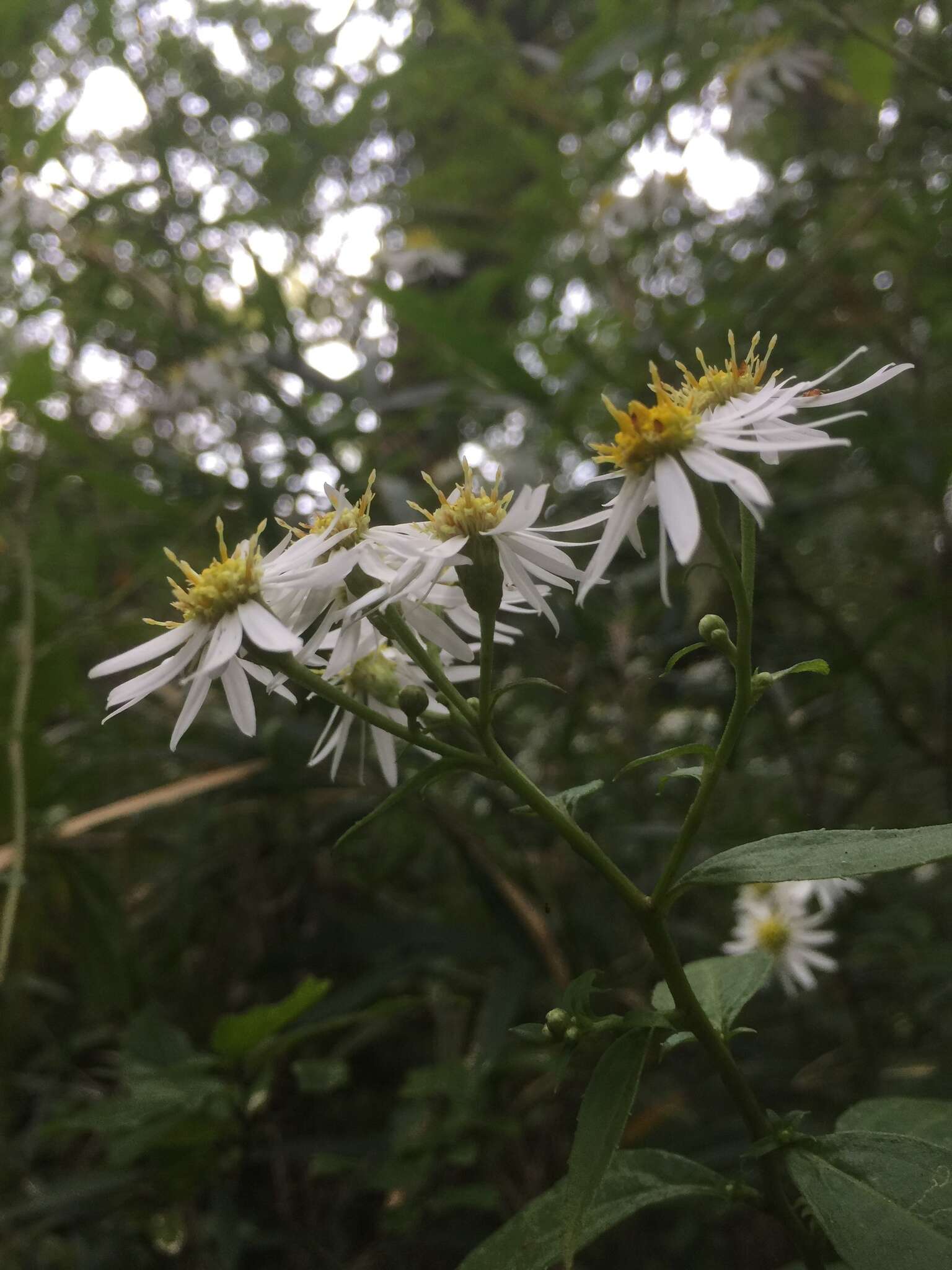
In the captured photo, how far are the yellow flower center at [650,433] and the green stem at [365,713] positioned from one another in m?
0.25

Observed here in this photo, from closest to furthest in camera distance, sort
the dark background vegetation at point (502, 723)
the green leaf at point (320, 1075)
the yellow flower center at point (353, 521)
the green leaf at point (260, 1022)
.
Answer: the yellow flower center at point (353, 521), the green leaf at point (260, 1022), the green leaf at point (320, 1075), the dark background vegetation at point (502, 723)

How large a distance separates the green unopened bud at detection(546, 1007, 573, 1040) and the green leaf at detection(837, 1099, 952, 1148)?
29 centimetres

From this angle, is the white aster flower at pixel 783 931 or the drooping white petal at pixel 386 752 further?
the white aster flower at pixel 783 931

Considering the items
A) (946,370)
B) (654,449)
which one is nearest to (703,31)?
(946,370)

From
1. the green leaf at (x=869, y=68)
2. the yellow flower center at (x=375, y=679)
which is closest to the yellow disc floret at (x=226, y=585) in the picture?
the yellow flower center at (x=375, y=679)

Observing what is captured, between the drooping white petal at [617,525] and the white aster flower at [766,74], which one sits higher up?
the white aster flower at [766,74]

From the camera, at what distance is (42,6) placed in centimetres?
222

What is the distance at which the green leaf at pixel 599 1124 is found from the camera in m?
0.57

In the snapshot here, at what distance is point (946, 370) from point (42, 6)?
2.35 m

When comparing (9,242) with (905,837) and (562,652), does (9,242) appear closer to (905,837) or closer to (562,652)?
(562,652)

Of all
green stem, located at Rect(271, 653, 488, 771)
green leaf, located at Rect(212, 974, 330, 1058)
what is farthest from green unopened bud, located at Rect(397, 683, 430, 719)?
green leaf, located at Rect(212, 974, 330, 1058)

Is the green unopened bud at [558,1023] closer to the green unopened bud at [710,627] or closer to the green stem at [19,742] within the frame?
the green unopened bud at [710,627]

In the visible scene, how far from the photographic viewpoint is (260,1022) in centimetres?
110

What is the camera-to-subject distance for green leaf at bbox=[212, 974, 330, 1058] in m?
1.03
